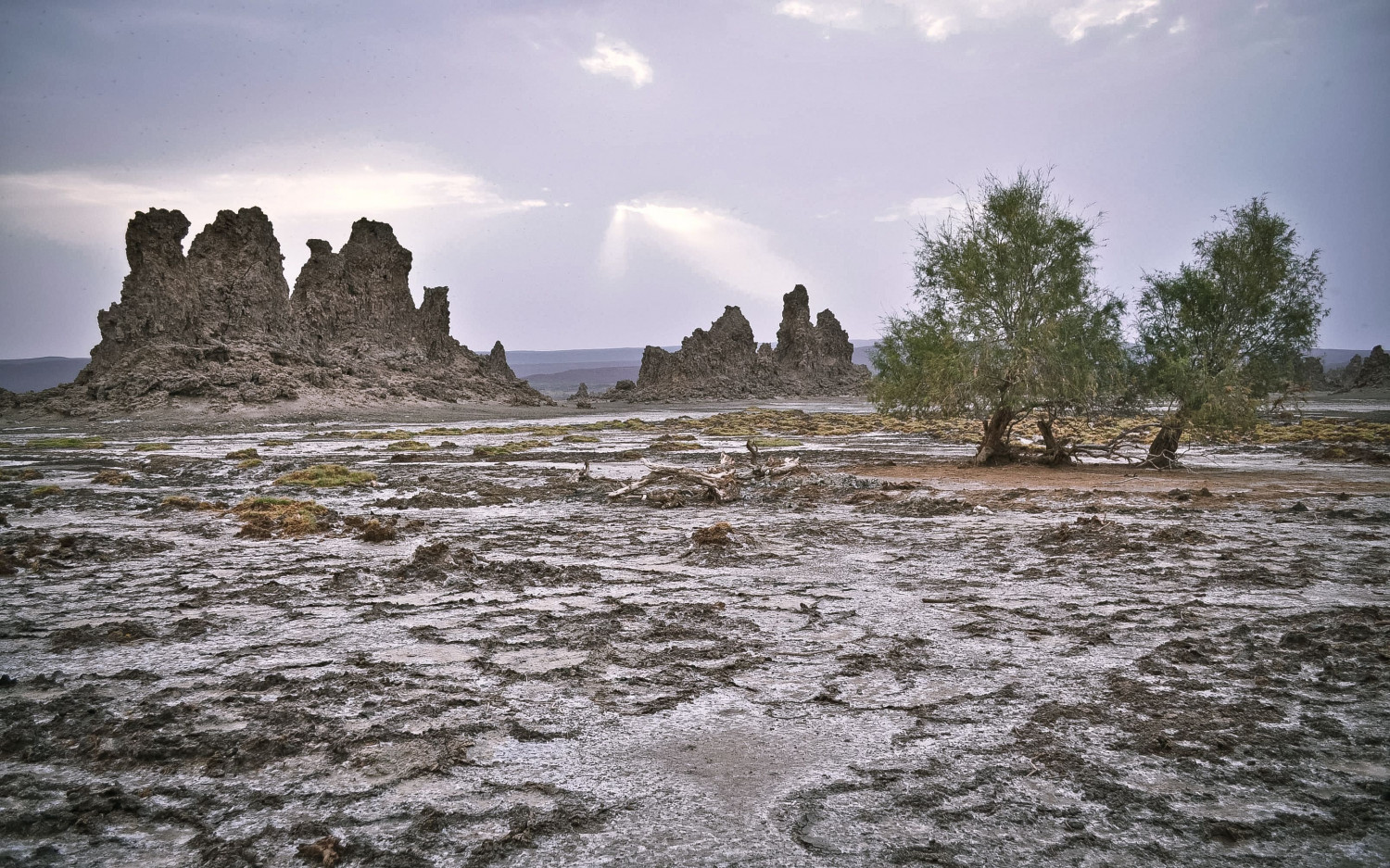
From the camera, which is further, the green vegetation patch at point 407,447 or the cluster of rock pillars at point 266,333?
the cluster of rock pillars at point 266,333

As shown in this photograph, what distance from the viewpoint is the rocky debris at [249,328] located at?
6059 cm

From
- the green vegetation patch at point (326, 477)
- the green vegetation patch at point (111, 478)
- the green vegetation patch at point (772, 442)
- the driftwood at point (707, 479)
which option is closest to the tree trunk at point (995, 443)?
the driftwood at point (707, 479)

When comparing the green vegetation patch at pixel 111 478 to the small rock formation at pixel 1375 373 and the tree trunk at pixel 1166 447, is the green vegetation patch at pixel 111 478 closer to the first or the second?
the tree trunk at pixel 1166 447

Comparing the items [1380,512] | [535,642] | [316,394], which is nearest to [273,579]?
[535,642]

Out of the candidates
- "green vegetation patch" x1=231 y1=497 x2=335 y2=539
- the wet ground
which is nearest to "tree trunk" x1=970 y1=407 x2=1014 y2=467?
the wet ground

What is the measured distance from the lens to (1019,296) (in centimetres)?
2112

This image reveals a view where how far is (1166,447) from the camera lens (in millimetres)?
21453

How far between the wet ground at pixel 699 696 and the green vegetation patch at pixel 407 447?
1782 cm

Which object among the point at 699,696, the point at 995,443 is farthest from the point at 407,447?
the point at 699,696

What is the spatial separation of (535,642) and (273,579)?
161 inches

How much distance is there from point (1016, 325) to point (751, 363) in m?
92.8

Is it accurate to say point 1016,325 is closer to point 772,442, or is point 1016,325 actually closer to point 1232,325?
point 1232,325

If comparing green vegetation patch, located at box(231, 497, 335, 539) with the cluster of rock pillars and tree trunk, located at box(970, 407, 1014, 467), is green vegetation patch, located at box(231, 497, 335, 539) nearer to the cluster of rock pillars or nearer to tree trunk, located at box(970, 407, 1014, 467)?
tree trunk, located at box(970, 407, 1014, 467)

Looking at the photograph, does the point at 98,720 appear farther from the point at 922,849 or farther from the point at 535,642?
the point at 922,849
